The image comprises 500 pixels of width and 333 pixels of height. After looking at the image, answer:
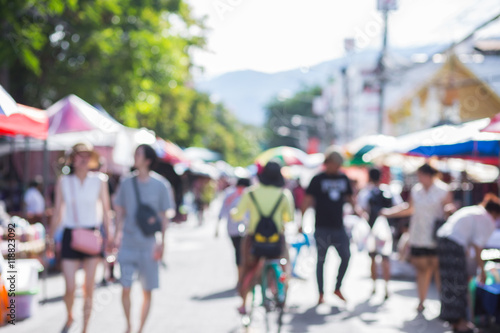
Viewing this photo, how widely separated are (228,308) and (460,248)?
313 centimetres

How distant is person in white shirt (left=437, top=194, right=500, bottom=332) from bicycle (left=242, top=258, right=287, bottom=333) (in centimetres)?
185

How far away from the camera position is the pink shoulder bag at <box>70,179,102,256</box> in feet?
21.4

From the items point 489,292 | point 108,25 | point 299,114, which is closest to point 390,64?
point 108,25

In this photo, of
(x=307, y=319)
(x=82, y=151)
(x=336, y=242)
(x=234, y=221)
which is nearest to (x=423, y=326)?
(x=307, y=319)

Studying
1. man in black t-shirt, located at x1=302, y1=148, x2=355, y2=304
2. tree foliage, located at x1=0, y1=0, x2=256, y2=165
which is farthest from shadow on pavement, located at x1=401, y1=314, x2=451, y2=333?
tree foliage, located at x1=0, y1=0, x2=256, y2=165

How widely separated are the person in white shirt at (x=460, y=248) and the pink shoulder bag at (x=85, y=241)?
374 cm

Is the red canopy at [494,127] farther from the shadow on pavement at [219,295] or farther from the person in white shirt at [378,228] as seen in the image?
the shadow on pavement at [219,295]

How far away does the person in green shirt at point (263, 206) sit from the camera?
7.17 meters

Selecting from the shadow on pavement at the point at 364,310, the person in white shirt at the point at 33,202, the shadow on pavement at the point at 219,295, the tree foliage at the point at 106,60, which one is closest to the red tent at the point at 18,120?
the shadow on pavement at the point at 219,295

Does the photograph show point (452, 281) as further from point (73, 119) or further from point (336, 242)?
point (73, 119)

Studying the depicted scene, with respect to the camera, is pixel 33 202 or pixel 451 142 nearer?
pixel 451 142

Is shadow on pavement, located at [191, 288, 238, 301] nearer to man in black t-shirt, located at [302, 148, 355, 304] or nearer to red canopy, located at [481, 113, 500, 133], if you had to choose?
man in black t-shirt, located at [302, 148, 355, 304]

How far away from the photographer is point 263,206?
23.6ft

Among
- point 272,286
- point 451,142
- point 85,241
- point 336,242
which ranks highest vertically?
point 451,142
